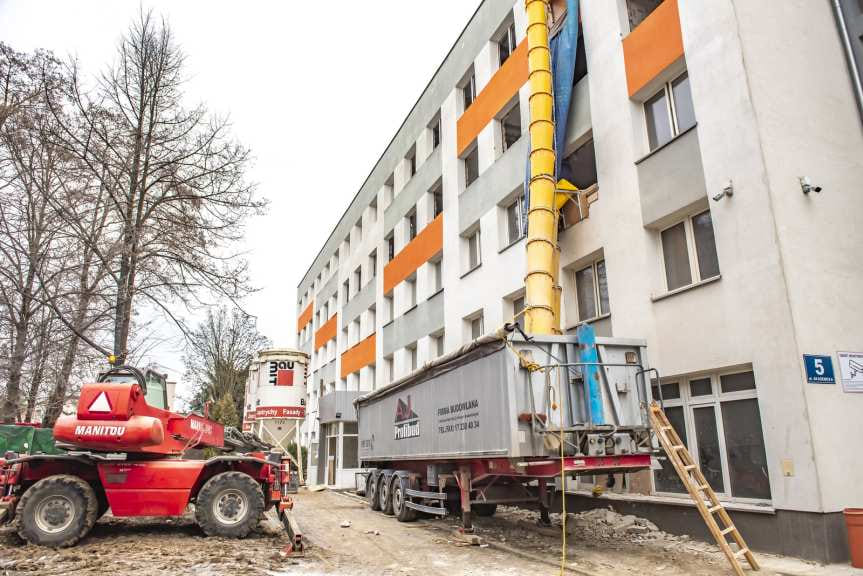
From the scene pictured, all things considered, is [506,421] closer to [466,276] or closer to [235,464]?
[235,464]

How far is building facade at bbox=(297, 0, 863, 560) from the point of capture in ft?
26.7

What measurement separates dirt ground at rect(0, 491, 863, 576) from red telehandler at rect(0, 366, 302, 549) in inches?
15.0

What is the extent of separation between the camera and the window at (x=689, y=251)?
33.1 ft

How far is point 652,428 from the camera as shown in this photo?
28.1 ft

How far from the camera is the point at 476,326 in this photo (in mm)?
17906

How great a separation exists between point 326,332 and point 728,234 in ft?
96.7

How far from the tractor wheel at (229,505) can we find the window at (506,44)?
1382 cm

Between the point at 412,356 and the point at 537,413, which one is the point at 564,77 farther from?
the point at 412,356

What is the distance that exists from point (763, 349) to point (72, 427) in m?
10.5

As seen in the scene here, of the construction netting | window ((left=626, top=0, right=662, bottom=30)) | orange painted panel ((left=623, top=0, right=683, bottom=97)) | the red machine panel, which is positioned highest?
window ((left=626, top=0, right=662, bottom=30))

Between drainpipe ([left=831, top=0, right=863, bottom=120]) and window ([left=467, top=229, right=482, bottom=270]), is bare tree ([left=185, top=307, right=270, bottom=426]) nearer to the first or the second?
window ([left=467, top=229, right=482, bottom=270])

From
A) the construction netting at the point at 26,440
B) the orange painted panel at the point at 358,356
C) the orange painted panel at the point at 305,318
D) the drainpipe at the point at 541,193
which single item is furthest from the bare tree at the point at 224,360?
the drainpipe at the point at 541,193

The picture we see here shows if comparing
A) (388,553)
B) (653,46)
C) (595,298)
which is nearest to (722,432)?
(595,298)

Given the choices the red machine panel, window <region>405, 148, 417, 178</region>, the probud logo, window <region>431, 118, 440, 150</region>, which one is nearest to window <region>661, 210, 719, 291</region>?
the probud logo
